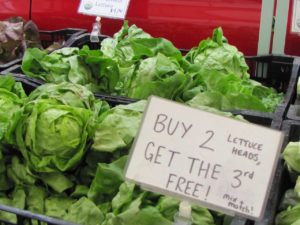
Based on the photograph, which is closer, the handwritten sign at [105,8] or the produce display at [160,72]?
the produce display at [160,72]

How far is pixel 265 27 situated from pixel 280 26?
0.17 feet

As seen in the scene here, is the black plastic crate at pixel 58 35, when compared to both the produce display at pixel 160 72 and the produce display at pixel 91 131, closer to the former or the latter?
the produce display at pixel 160 72

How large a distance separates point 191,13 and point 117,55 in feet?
1.17

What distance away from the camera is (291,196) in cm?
99

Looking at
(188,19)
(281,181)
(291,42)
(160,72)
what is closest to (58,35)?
(188,19)

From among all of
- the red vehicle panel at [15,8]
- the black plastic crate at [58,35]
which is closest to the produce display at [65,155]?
the black plastic crate at [58,35]

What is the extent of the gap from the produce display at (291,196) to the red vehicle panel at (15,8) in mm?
1381

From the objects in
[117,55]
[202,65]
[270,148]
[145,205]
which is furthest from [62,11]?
[270,148]

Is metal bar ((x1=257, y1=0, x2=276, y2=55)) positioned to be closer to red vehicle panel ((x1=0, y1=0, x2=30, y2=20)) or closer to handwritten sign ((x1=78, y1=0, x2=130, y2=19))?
handwritten sign ((x1=78, y1=0, x2=130, y2=19))

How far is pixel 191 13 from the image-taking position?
5.80ft

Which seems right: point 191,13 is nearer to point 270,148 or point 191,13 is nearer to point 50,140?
point 50,140

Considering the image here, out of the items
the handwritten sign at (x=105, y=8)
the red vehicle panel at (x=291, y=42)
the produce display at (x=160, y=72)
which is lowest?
the produce display at (x=160, y=72)

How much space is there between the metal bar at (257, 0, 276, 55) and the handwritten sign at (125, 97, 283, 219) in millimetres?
998

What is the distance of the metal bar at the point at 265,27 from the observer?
163cm
